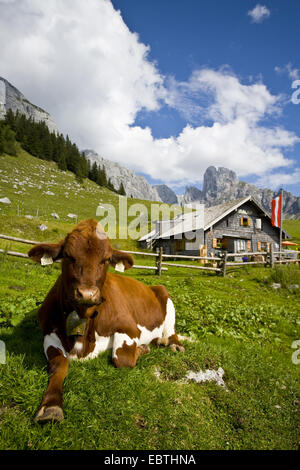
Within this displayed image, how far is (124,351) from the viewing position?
10.8ft

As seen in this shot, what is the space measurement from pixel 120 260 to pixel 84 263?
798 millimetres

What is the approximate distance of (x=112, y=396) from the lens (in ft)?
9.05

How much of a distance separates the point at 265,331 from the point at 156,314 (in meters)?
3.91

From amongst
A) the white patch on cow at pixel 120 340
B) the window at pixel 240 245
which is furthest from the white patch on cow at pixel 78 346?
the window at pixel 240 245

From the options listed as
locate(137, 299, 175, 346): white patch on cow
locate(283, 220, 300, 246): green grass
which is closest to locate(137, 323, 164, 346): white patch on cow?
locate(137, 299, 175, 346): white patch on cow

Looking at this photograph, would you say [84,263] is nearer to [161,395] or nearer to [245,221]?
[161,395]

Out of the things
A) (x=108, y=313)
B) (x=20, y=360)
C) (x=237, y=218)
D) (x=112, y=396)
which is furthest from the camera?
(x=237, y=218)

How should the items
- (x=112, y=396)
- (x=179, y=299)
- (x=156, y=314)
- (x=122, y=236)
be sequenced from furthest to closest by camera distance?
(x=122, y=236), (x=179, y=299), (x=156, y=314), (x=112, y=396)

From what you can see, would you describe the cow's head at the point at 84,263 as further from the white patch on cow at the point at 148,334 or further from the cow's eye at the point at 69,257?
the white patch on cow at the point at 148,334

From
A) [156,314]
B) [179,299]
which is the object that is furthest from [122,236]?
[156,314]

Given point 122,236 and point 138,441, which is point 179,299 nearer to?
point 138,441

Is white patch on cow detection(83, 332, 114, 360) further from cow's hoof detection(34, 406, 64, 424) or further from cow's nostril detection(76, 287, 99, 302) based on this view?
cow's nostril detection(76, 287, 99, 302)

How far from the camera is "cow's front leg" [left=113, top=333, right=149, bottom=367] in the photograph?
10.6 feet

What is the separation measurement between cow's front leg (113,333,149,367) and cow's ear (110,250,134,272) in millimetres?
906
